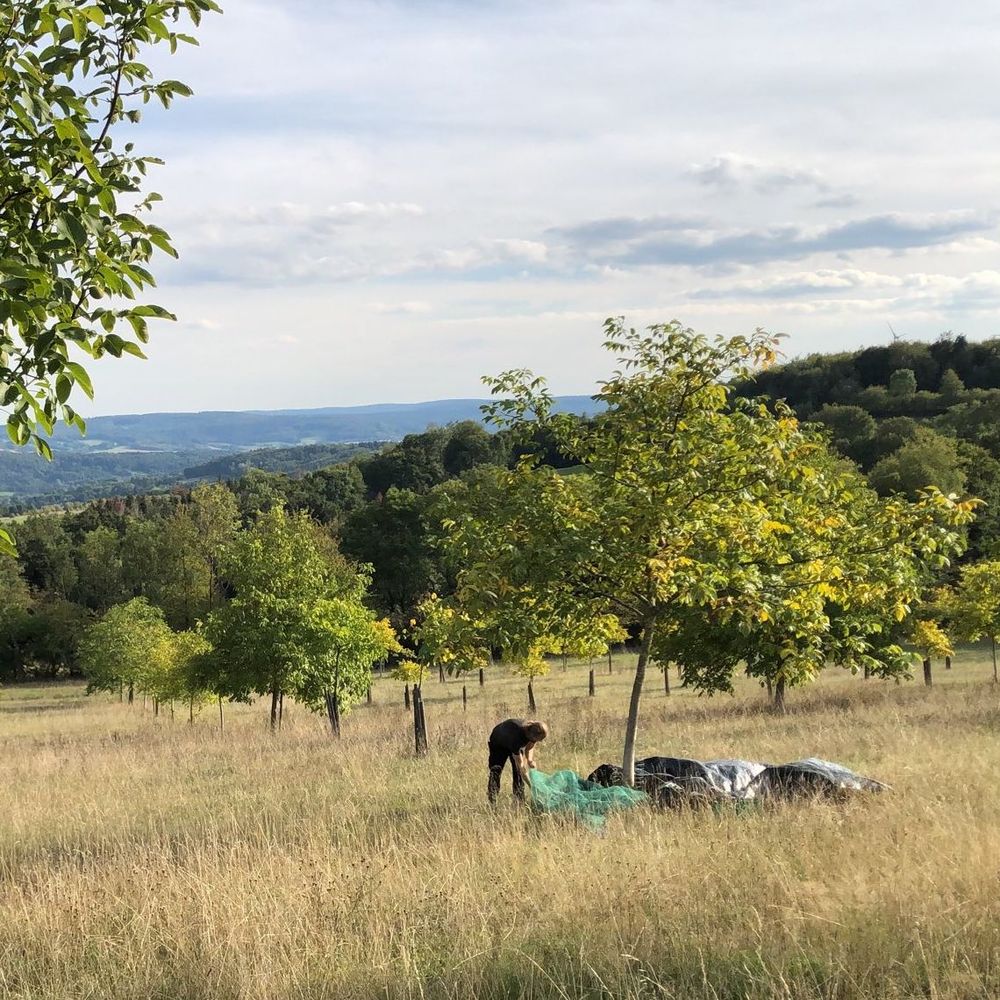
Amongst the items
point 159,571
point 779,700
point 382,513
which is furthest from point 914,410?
point 779,700

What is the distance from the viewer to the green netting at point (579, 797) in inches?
293

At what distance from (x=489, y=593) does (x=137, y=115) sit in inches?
194

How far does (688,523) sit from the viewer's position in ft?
26.0

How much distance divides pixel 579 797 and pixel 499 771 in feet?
2.99

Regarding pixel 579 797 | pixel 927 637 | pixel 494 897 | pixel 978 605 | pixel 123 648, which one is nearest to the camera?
pixel 494 897

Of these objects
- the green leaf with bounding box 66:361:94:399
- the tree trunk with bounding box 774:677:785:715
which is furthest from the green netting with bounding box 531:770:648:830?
the tree trunk with bounding box 774:677:785:715

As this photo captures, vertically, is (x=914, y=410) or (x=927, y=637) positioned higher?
(x=914, y=410)

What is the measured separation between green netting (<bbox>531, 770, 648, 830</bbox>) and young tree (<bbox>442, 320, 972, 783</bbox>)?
623mm

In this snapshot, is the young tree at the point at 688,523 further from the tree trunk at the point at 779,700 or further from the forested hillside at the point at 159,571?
the forested hillside at the point at 159,571

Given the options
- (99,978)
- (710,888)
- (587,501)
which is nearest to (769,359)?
(587,501)

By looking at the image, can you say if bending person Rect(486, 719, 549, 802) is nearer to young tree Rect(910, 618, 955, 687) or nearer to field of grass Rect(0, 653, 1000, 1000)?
field of grass Rect(0, 653, 1000, 1000)

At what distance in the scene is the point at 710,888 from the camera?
530 centimetres

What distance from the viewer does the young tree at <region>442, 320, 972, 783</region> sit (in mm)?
7785

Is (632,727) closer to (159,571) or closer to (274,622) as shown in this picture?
(274,622)
